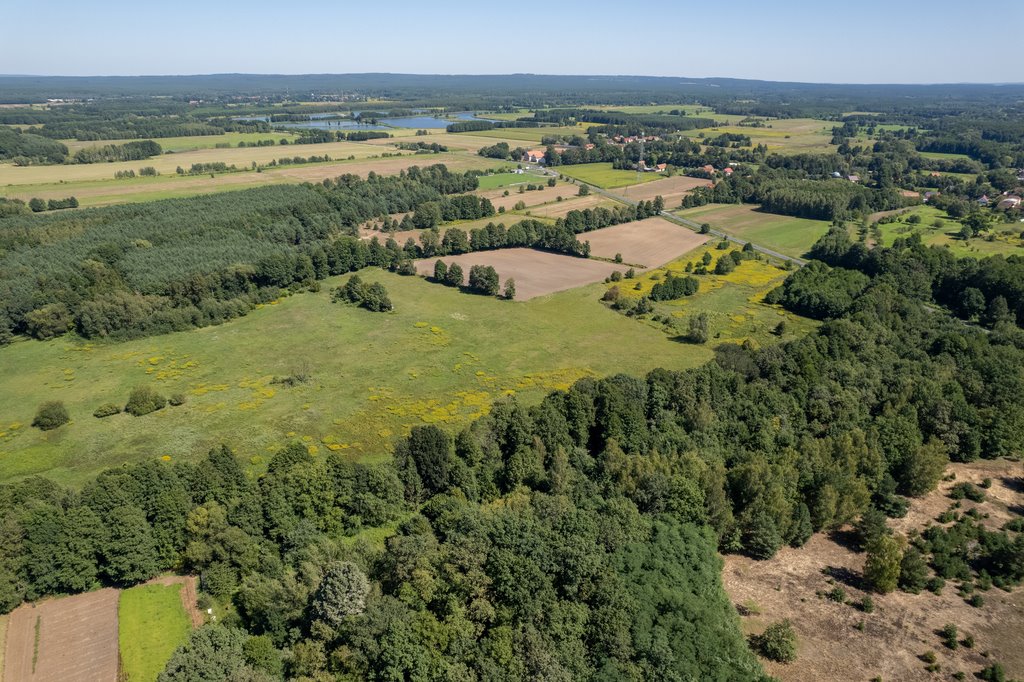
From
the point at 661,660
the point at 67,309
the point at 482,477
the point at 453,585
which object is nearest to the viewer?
the point at 661,660

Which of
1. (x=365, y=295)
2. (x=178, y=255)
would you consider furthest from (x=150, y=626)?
(x=178, y=255)

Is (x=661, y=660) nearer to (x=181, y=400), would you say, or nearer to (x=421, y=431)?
(x=421, y=431)

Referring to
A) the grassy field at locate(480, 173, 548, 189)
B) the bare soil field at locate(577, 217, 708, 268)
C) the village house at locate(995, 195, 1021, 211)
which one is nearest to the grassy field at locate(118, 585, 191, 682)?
the bare soil field at locate(577, 217, 708, 268)

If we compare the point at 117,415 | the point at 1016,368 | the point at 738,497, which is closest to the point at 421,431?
the point at 738,497

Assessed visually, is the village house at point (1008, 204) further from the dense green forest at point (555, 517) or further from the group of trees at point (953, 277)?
the dense green forest at point (555, 517)

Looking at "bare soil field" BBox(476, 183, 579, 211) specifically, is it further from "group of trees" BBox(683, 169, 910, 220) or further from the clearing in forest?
the clearing in forest

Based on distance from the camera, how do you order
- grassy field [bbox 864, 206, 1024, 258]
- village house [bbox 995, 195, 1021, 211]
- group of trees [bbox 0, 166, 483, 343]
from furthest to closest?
village house [bbox 995, 195, 1021, 211] < grassy field [bbox 864, 206, 1024, 258] < group of trees [bbox 0, 166, 483, 343]

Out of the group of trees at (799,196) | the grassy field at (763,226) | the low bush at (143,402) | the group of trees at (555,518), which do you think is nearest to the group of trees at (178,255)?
the low bush at (143,402)
